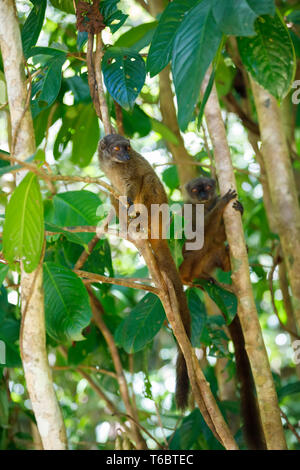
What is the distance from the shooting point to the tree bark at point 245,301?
2.93 meters

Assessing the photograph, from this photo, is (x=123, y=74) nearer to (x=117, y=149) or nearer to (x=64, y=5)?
(x=64, y=5)

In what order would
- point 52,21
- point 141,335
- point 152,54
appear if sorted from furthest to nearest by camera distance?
point 52,21, point 141,335, point 152,54

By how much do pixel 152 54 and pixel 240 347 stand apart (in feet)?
8.49

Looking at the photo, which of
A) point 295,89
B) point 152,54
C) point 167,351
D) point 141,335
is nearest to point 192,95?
point 152,54

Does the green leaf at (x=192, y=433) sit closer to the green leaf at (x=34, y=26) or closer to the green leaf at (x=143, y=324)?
the green leaf at (x=143, y=324)

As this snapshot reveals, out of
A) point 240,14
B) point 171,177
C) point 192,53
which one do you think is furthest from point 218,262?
point 240,14


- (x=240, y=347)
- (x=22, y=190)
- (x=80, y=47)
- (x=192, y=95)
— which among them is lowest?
(x=240, y=347)

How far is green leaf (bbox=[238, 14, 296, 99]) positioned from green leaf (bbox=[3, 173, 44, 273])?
3.77 feet

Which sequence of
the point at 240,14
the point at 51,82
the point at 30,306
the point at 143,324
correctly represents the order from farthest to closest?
the point at 143,324, the point at 51,82, the point at 30,306, the point at 240,14

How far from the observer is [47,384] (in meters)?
2.15

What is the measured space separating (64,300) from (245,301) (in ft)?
3.62

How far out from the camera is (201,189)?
5352 millimetres

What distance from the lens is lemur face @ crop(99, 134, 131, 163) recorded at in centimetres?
407
